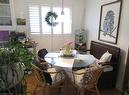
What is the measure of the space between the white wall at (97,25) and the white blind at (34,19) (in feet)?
5.94

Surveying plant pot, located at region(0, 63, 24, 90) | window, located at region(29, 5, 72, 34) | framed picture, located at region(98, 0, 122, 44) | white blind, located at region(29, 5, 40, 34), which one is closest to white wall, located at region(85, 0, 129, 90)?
framed picture, located at region(98, 0, 122, 44)

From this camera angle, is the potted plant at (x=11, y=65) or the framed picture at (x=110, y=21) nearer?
the potted plant at (x=11, y=65)

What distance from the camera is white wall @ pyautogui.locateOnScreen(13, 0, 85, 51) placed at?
163 inches

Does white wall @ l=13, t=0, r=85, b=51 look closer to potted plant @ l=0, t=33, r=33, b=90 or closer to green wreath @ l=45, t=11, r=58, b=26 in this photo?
green wreath @ l=45, t=11, r=58, b=26

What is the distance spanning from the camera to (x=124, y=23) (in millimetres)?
2785

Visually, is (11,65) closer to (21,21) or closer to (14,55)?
(14,55)

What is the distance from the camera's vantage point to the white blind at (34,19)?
168 inches

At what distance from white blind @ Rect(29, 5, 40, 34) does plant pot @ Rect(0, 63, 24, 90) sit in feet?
11.3

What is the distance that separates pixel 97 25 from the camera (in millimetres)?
3928

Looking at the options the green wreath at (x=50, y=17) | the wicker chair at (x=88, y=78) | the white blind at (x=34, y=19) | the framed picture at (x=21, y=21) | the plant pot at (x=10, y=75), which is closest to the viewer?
the plant pot at (x=10, y=75)

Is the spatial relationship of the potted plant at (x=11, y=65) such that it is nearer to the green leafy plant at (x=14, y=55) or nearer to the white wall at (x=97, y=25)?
the green leafy plant at (x=14, y=55)

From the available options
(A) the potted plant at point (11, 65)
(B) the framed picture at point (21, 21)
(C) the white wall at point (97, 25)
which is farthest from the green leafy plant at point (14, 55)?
(B) the framed picture at point (21, 21)

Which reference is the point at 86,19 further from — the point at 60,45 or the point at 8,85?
the point at 8,85

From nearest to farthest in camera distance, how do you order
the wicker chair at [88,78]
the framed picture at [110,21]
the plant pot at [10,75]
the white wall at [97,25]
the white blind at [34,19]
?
1. the plant pot at [10,75]
2. the wicker chair at [88,78]
3. the white wall at [97,25]
4. the framed picture at [110,21]
5. the white blind at [34,19]
